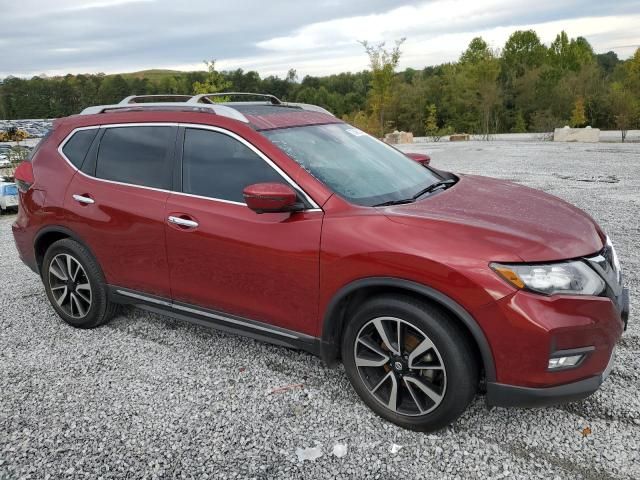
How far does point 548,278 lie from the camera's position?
2381mm

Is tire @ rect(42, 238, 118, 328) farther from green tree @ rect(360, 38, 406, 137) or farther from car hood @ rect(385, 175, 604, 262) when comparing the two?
green tree @ rect(360, 38, 406, 137)

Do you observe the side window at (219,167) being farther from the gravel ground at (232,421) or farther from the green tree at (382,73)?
the green tree at (382,73)

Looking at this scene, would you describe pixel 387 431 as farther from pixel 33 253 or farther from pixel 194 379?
pixel 33 253

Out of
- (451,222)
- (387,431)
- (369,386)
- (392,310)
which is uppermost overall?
(451,222)

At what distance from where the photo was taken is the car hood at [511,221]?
2459mm

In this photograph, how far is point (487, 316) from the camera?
240 cm

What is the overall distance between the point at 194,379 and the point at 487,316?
202 centimetres

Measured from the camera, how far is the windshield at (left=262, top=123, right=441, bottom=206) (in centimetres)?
309

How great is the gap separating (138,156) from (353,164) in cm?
157

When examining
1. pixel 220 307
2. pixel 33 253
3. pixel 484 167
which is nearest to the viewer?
pixel 220 307

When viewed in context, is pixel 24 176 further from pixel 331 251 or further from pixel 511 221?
pixel 511 221

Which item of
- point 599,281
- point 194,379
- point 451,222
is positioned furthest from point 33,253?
point 599,281

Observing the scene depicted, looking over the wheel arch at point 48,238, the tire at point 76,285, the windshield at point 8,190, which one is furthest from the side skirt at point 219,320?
the windshield at point 8,190

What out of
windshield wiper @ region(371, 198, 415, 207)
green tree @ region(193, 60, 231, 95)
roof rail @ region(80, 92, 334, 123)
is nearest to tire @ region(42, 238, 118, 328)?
roof rail @ region(80, 92, 334, 123)
